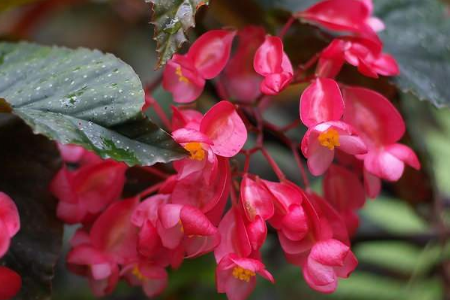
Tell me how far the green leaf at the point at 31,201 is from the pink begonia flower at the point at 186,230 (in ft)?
0.44

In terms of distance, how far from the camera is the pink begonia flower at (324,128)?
0.59 metres

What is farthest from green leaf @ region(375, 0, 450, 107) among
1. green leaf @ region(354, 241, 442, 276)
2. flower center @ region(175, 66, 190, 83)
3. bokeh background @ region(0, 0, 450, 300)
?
green leaf @ region(354, 241, 442, 276)

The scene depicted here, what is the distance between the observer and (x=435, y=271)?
1.27m

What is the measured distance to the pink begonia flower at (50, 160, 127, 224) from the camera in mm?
677

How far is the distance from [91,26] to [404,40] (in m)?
0.98

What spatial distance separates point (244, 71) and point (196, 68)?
139 millimetres

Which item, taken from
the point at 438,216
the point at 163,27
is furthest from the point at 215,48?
the point at 438,216

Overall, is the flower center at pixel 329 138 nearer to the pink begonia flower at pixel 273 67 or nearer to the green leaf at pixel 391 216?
the pink begonia flower at pixel 273 67

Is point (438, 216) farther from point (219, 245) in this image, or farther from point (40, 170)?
point (40, 170)

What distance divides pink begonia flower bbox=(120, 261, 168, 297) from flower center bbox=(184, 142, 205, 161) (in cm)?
15

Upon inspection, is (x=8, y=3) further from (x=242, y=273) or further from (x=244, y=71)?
(x=242, y=273)

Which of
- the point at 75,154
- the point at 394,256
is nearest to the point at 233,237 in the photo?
the point at 75,154

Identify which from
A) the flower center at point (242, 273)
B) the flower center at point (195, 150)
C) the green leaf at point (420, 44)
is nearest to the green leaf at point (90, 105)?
the flower center at point (195, 150)

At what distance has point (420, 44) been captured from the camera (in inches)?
33.0
